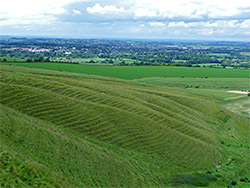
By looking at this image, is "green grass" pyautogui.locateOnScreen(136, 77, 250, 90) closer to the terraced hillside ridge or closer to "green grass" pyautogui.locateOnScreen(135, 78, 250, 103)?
"green grass" pyautogui.locateOnScreen(135, 78, 250, 103)

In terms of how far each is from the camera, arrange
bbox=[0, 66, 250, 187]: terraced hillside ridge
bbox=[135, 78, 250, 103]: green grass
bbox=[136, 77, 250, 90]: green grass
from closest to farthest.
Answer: bbox=[0, 66, 250, 187]: terraced hillside ridge < bbox=[135, 78, 250, 103]: green grass < bbox=[136, 77, 250, 90]: green grass

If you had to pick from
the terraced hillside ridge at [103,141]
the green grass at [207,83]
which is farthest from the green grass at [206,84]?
A: the terraced hillside ridge at [103,141]

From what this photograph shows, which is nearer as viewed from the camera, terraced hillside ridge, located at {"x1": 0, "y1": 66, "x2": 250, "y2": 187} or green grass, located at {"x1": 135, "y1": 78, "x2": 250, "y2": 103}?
terraced hillside ridge, located at {"x1": 0, "y1": 66, "x2": 250, "y2": 187}

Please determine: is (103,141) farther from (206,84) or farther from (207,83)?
(207,83)

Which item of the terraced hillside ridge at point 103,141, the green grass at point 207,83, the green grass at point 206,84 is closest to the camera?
the terraced hillside ridge at point 103,141

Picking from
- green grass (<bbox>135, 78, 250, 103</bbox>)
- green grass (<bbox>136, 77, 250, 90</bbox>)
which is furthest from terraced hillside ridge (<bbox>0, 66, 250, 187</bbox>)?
green grass (<bbox>136, 77, 250, 90</bbox>)

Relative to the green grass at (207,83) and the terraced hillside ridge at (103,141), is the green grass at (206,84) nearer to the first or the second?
the green grass at (207,83)

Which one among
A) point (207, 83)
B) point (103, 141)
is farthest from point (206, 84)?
point (103, 141)

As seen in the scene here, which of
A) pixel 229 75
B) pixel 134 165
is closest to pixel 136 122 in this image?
pixel 134 165
